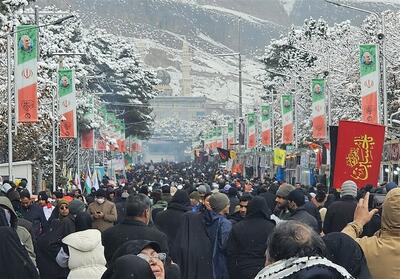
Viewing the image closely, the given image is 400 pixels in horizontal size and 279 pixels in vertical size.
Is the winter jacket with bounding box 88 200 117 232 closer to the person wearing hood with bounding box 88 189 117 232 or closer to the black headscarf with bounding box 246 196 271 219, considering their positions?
the person wearing hood with bounding box 88 189 117 232

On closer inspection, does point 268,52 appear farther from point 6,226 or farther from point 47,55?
point 6,226

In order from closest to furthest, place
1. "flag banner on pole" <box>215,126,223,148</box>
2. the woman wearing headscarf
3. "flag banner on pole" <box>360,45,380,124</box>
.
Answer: the woman wearing headscarf
"flag banner on pole" <box>360,45,380,124</box>
"flag banner on pole" <box>215,126,223,148</box>

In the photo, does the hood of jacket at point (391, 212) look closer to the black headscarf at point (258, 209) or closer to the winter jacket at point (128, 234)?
the winter jacket at point (128, 234)

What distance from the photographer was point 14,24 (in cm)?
3919

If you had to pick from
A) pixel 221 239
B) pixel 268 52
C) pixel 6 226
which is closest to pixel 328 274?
pixel 6 226

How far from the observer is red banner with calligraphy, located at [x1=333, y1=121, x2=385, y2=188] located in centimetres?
1681

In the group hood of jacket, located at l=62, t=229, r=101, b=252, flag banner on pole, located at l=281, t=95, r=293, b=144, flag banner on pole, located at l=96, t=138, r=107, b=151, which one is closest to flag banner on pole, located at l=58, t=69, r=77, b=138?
flag banner on pole, located at l=281, t=95, r=293, b=144

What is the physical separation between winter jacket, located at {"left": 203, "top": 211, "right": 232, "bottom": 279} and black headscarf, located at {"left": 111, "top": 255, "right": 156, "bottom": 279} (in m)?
6.63

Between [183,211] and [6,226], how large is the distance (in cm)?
578

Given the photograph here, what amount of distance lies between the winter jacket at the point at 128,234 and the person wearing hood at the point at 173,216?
482 cm

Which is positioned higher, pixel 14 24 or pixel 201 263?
pixel 14 24

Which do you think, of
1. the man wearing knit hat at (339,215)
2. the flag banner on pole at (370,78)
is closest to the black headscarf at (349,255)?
the man wearing knit hat at (339,215)

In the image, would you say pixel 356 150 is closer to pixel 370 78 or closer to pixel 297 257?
pixel 297 257

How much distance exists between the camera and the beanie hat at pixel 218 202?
1434 centimetres
